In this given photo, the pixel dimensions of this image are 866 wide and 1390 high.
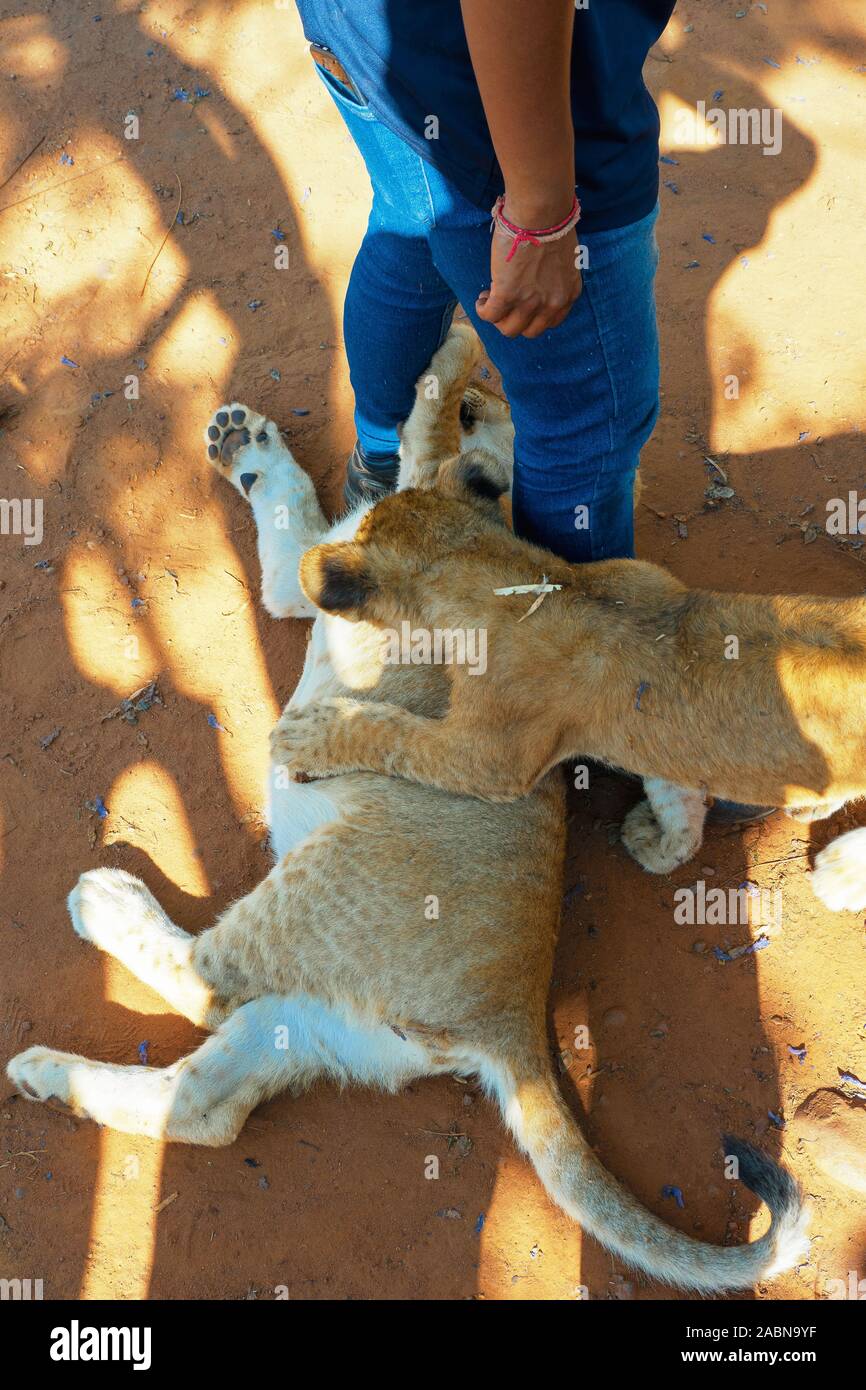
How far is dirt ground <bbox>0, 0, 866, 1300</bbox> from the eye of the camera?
3.36 metres

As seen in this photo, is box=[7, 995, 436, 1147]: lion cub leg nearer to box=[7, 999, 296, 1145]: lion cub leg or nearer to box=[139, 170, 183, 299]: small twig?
box=[7, 999, 296, 1145]: lion cub leg

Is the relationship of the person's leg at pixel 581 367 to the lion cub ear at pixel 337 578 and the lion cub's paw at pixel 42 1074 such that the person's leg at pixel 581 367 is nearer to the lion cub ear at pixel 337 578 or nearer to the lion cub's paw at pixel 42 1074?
the lion cub ear at pixel 337 578

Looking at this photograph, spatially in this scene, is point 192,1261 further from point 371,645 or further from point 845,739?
point 845,739

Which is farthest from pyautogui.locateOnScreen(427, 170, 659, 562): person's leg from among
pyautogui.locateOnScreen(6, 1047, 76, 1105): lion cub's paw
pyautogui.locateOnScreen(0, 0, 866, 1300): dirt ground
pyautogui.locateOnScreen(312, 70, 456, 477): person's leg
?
pyautogui.locateOnScreen(6, 1047, 76, 1105): lion cub's paw

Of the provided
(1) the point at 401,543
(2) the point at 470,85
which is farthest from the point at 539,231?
(1) the point at 401,543

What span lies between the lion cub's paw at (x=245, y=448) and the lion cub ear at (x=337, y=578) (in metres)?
1.20

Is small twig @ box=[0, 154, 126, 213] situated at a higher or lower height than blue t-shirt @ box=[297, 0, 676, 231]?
higher

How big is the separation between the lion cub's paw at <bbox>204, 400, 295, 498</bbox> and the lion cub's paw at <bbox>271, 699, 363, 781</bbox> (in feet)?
4.47

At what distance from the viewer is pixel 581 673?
3168 mm

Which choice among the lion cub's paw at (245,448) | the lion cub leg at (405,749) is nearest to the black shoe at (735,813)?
the lion cub leg at (405,749)

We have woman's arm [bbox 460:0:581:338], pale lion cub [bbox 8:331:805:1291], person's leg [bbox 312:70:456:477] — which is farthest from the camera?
pale lion cub [bbox 8:331:805:1291]

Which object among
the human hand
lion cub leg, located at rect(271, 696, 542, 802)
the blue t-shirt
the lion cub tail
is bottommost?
the lion cub tail

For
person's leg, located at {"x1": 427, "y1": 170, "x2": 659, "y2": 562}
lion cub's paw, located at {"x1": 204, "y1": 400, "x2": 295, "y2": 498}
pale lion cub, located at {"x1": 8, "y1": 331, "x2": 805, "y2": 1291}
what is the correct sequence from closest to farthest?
person's leg, located at {"x1": 427, "y1": 170, "x2": 659, "y2": 562}, pale lion cub, located at {"x1": 8, "y1": 331, "x2": 805, "y2": 1291}, lion cub's paw, located at {"x1": 204, "y1": 400, "x2": 295, "y2": 498}

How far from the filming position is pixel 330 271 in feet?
16.4
